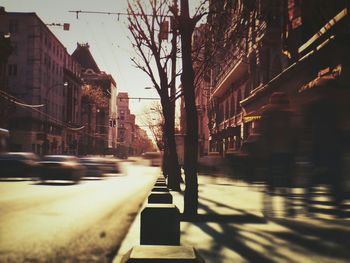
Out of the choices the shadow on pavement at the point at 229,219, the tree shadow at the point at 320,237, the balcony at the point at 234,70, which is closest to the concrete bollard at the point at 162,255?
the tree shadow at the point at 320,237

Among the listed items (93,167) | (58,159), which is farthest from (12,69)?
(58,159)

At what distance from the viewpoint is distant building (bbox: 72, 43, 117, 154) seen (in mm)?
107000

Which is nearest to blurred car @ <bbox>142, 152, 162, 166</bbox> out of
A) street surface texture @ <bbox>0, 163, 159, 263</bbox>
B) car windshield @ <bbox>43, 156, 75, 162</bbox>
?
car windshield @ <bbox>43, 156, 75, 162</bbox>

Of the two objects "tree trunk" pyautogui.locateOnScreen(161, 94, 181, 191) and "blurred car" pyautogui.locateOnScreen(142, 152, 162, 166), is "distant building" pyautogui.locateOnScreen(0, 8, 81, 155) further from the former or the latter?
"tree trunk" pyautogui.locateOnScreen(161, 94, 181, 191)

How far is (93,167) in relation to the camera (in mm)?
27531

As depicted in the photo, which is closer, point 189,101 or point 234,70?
point 189,101

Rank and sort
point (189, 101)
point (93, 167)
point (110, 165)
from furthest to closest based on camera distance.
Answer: point (110, 165) < point (93, 167) < point (189, 101)

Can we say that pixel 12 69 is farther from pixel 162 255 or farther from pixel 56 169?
pixel 162 255

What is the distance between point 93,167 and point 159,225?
2227 centimetres

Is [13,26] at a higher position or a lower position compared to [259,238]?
higher

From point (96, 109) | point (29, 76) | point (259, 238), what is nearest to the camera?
point (259, 238)

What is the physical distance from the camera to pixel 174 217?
5789 mm

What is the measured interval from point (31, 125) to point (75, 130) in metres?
26.0

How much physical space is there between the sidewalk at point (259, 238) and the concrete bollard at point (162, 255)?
2.28m
